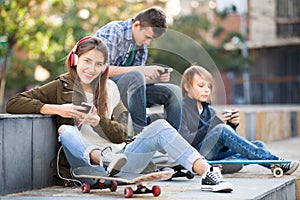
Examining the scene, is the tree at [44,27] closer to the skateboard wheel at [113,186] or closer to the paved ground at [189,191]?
the paved ground at [189,191]

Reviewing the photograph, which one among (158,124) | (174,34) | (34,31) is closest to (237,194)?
(158,124)

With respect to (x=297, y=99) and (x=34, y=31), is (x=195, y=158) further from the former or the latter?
(x=297, y=99)

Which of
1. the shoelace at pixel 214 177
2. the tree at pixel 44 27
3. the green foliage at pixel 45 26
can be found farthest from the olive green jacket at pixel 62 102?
the tree at pixel 44 27

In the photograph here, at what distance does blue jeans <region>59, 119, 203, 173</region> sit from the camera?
3.90 meters

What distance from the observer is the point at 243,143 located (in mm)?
4941

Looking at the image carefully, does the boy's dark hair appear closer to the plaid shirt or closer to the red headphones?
the plaid shirt

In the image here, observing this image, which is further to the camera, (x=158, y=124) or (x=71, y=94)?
(x=71, y=94)

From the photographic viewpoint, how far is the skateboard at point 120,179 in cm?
371

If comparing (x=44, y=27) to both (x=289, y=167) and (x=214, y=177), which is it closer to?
(x=289, y=167)

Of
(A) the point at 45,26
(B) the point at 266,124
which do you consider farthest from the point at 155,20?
(A) the point at 45,26

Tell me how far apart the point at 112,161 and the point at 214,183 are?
0.59 m

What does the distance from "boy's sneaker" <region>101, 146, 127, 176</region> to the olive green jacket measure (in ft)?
0.51

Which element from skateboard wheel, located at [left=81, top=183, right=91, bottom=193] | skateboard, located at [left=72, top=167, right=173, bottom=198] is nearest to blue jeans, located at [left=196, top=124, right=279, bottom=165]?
skateboard, located at [left=72, top=167, right=173, bottom=198]

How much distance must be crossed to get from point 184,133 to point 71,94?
94 cm
